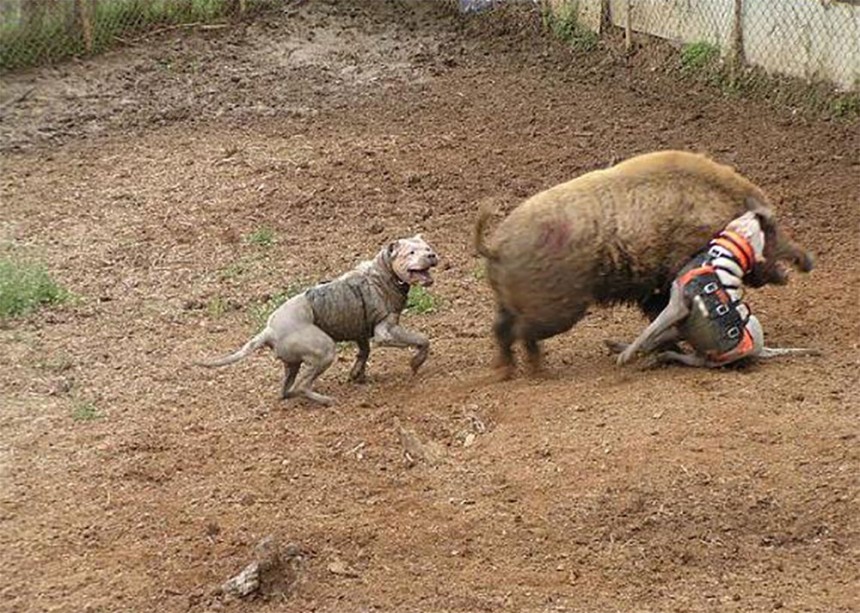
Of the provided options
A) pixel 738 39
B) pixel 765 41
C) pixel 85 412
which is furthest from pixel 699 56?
pixel 85 412

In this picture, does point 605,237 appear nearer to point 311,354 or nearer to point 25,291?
point 311,354

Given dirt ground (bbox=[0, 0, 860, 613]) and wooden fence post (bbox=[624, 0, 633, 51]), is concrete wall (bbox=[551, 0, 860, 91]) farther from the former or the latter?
dirt ground (bbox=[0, 0, 860, 613])

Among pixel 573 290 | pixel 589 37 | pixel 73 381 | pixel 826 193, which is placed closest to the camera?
pixel 573 290

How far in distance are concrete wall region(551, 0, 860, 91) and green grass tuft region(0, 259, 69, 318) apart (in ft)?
20.6

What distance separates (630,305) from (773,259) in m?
0.80

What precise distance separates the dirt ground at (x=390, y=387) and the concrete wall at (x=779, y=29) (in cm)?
45

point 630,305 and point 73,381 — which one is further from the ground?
point 630,305

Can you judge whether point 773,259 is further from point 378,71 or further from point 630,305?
point 378,71

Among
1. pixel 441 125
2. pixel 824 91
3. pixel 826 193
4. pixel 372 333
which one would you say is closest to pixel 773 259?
pixel 372 333

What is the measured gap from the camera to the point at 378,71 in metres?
15.1

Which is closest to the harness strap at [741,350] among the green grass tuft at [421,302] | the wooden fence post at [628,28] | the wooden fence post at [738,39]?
the green grass tuft at [421,302]

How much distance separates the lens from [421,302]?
9.39 metres

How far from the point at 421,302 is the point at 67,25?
24.9 feet

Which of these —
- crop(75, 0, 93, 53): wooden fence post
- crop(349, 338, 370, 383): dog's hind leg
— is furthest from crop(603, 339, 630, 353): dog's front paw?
crop(75, 0, 93, 53): wooden fence post
